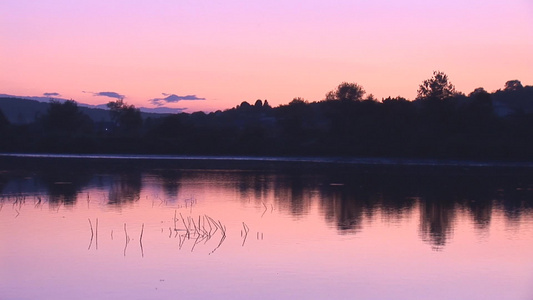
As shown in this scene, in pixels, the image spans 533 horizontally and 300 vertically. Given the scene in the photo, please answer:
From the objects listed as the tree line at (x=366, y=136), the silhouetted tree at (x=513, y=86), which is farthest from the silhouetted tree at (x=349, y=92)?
the silhouetted tree at (x=513, y=86)

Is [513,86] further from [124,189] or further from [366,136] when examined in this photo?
[124,189]

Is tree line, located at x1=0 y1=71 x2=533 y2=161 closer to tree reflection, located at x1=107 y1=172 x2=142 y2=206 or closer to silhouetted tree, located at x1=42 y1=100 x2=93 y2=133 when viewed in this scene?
silhouetted tree, located at x1=42 y1=100 x2=93 y2=133

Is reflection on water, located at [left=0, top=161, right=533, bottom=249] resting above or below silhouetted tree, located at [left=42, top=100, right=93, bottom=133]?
below

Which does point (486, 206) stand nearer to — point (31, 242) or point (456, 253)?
point (456, 253)

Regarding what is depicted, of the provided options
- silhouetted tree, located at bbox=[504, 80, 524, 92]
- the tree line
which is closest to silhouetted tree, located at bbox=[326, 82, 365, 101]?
the tree line

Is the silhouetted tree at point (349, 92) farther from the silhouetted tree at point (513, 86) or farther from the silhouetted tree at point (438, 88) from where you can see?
the silhouetted tree at point (513, 86)

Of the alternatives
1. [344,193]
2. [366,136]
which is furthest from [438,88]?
[344,193]

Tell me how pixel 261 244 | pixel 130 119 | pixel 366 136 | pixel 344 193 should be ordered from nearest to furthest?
1. pixel 261 244
2. pixel 344 193
3. pixel 366 136
4. pixel 130 119

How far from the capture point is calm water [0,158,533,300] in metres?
12.3

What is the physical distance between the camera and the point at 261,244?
16.2 meters

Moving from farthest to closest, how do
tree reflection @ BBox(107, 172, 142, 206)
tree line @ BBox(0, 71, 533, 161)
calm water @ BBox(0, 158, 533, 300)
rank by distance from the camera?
tree line @ BBox(0, 71, 533, 161)
tree reflection @ BBox(107, 172, 142, 206)
calm water @ BBox(0, 158, 533, 300)

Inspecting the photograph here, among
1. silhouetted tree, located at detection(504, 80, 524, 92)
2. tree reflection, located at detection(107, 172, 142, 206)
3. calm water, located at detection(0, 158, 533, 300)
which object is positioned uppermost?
silhouetted tree, located at detection(504, 80, 524, 92)

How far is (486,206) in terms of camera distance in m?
24.8

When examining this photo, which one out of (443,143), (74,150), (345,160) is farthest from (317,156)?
(74,150)
